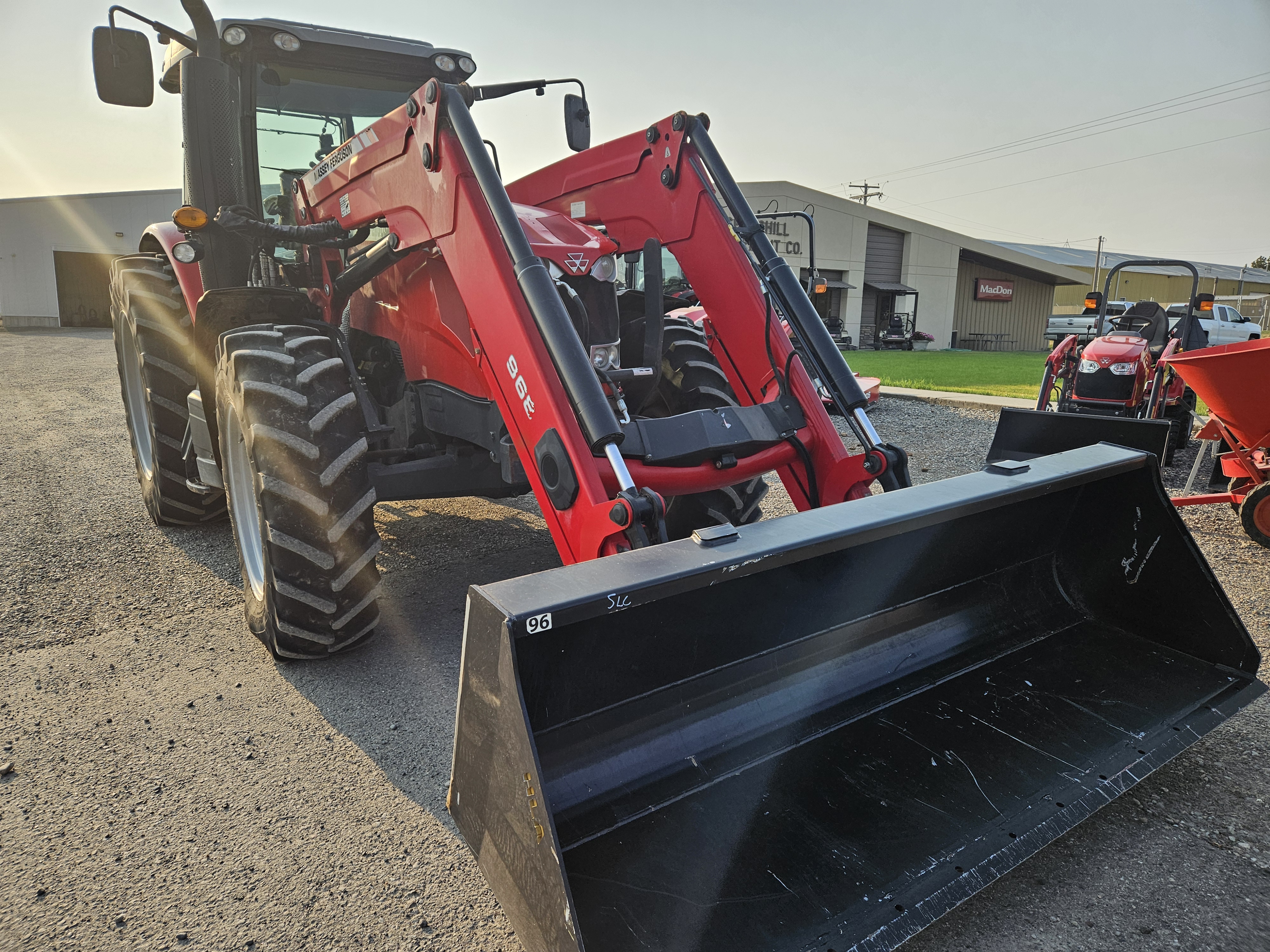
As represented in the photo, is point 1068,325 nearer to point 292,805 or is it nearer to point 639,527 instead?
point 639,527

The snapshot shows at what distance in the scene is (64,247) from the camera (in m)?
28.8

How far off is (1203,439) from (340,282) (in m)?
5.57

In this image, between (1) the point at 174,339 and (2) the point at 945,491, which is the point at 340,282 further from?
(2) the point at 945,491

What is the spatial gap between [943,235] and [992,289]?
176 inches

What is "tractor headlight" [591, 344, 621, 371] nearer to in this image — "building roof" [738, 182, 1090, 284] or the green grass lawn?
the green grass lawn

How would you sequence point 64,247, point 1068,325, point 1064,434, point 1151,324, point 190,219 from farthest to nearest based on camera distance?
1. point 1068,325
2. point 64,247
3. point 1151,324
4. point 190,219
5. point 1064,434

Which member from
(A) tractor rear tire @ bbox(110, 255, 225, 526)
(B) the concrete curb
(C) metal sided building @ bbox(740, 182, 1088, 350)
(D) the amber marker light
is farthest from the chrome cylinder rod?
(C) metal sided building @ bbox(740, 182, 1088, 350)

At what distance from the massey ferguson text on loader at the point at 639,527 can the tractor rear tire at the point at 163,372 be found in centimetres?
2

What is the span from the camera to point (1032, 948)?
1.83 metres

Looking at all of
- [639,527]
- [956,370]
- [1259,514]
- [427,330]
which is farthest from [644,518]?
[956,370]

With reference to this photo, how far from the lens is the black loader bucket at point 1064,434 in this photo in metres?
2.85

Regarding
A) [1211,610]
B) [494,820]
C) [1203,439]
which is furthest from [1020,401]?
[494,820]

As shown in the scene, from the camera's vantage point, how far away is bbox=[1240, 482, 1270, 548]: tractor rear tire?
4.62 metres

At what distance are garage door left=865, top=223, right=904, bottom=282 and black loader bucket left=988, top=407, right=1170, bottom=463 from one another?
30.2 metres
